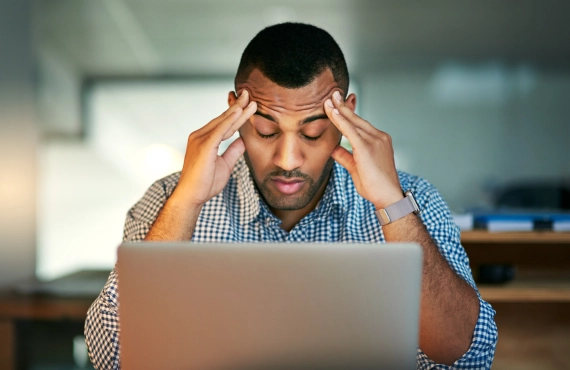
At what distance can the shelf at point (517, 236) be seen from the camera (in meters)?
2.12

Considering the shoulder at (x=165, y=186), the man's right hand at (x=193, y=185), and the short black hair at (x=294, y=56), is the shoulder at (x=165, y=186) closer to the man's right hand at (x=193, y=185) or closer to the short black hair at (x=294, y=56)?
the man's right hand at (x=193, y=185)

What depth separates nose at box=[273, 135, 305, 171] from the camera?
1453mm

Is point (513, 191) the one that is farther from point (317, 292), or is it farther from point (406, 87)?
point (317, 292)

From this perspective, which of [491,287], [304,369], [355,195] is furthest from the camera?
[491,287]

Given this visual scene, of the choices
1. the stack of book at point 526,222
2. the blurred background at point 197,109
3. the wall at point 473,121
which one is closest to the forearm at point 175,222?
the stack of book at point 526,222

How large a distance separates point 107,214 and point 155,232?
3.99 metres

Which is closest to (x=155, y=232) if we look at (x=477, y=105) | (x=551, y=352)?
(x=551, y=352)

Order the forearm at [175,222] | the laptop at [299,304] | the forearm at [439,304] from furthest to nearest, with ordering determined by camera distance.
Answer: the forearm at [175,222] < the forearm at [439,304] < the laptop at [299,304]

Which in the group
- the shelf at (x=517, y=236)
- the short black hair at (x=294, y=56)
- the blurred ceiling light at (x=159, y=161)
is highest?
the blurred ceiling light at (x=159, y=161)

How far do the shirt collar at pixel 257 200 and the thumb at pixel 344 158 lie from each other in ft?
0.41

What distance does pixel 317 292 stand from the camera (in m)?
0.78

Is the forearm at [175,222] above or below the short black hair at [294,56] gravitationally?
below

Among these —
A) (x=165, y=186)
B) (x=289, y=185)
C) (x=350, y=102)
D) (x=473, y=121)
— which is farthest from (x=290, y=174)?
(x=473, y=121)

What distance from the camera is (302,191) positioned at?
151 cm
